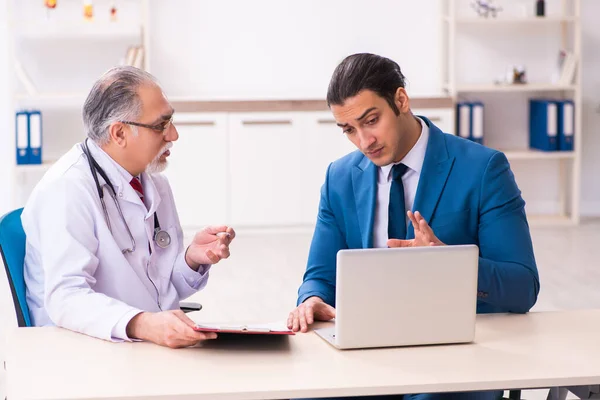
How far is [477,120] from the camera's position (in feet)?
23.0

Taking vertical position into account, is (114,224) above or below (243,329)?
above

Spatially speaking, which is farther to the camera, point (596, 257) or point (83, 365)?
point (596, 257)

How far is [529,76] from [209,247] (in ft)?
17.1

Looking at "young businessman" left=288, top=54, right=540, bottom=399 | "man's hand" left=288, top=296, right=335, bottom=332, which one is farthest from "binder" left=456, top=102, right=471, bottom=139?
"man's hand" left=288, top=296, right=335, bottom=332

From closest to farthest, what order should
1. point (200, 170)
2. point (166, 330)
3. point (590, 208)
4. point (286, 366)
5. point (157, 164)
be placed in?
point (286, 366), point (166, 330), point (157, 164), point (200, 170), point (590, 208)

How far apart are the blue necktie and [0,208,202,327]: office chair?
38.7 inches

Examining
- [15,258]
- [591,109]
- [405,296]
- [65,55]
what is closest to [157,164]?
[15,258]

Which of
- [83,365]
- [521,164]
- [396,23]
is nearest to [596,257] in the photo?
[521,164]

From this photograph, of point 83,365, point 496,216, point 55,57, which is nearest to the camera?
point 83,365

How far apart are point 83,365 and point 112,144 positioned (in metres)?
0.80

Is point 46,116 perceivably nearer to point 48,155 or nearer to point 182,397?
point 48,155


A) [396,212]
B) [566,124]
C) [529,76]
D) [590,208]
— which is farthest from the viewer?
[590,208]

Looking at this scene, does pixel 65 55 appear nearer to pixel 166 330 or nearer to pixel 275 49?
pixel 275 49

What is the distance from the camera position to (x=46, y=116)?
23.1 feet
